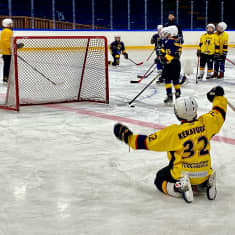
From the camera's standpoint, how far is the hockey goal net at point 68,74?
19.7ft

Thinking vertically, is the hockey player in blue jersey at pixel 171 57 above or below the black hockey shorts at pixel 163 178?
above

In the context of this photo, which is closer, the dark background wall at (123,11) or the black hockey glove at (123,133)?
the black hockey glove at (123,133)

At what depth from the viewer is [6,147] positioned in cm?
391

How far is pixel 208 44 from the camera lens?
8.57m

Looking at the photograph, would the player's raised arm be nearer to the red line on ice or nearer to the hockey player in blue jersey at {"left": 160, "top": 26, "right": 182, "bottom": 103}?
the red line on ice

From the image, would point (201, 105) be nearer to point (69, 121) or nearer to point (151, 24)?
point (69, 121)

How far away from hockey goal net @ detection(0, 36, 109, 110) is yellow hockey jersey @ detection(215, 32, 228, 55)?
3174 millimetres

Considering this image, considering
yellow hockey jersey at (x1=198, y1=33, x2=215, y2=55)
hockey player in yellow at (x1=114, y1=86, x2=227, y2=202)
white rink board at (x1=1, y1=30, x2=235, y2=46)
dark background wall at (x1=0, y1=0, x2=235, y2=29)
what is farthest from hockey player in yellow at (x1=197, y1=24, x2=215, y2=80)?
dark background wall at (x1=0, y1=0, x2=235, y2=29)

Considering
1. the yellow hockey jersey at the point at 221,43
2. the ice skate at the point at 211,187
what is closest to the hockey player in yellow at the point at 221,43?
the yellow hockey jersey at the point at 221,43

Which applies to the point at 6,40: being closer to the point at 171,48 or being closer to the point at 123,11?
the point at 171,48

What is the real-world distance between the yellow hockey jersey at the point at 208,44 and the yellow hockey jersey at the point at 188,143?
6.07 meters

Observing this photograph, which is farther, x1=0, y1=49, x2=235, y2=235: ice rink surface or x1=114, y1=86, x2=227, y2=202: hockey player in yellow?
x1=114, y1=86, x2=227, y2=202: hockey player in yellow

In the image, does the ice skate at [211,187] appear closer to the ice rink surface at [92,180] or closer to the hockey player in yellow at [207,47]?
the ice rink surface at [92,180]

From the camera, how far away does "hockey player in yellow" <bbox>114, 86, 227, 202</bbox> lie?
246cm
